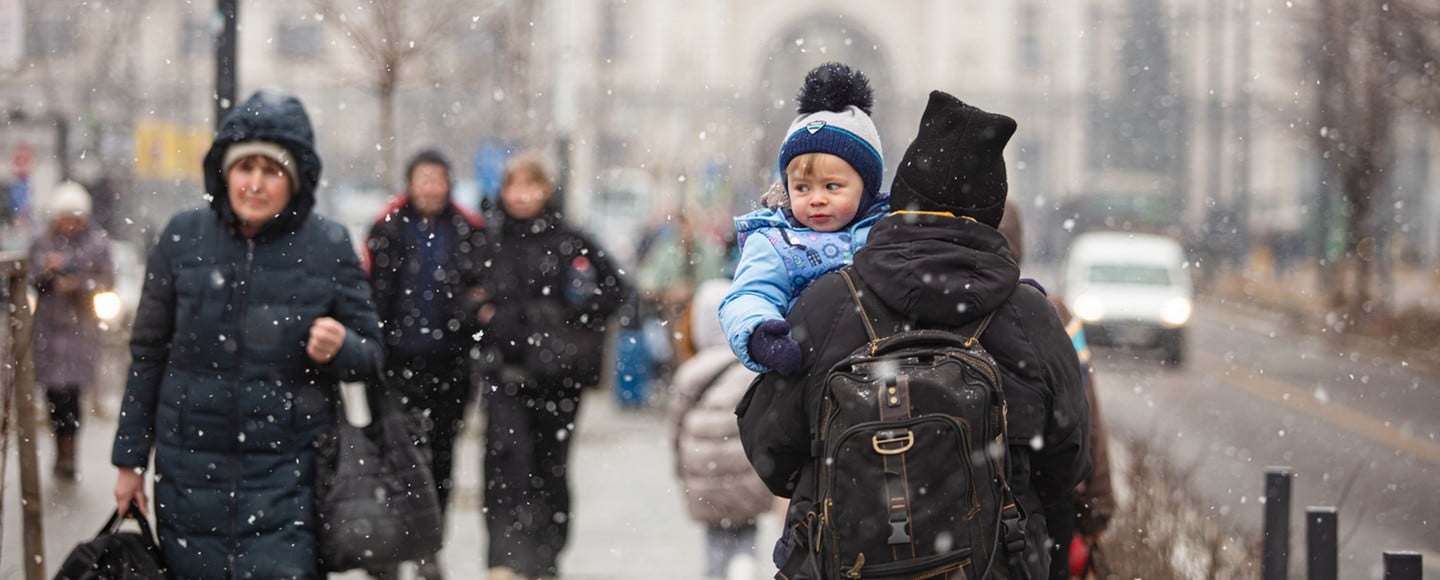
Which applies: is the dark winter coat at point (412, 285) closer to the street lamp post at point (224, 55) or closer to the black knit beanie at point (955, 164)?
the street lamp post at point (224, 55)

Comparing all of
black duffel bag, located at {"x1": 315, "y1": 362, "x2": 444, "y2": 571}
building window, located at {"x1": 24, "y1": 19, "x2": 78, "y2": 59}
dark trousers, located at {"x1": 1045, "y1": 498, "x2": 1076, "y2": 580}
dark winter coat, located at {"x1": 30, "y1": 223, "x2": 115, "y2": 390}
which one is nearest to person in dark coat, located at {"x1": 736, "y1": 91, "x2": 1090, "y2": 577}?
dark trousers, located at {"x1": 1045, "y1": 498, "x2": 1076, "y2": 580}

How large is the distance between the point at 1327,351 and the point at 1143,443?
59.8ft

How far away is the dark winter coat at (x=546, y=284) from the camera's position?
23.6ft

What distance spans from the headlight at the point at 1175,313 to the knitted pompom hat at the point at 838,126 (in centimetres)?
1899

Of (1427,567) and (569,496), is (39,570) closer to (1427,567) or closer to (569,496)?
(569,496)

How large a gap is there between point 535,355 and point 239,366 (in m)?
2.50

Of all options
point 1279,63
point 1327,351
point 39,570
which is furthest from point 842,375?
point 1279,63

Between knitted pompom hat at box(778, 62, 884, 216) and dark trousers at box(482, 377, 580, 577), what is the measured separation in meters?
3.49

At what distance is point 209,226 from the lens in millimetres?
4770

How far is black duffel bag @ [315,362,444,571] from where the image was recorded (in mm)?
4730

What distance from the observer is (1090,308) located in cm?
2217

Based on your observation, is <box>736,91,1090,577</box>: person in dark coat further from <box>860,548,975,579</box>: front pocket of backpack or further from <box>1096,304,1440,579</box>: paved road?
<box>1096,304,1440,579</box>: paved road

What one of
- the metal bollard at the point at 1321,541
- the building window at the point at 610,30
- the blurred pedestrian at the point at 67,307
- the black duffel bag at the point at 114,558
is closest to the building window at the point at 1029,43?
the building window at the point at 610,30

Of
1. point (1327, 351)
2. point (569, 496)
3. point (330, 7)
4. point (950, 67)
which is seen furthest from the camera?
point (950, 67)
